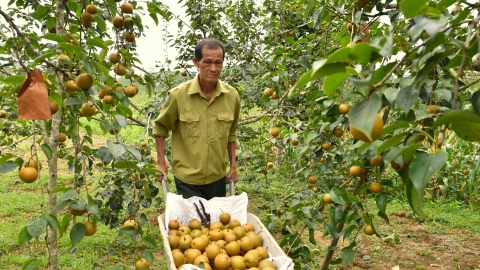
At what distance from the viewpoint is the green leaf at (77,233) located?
1277 mm

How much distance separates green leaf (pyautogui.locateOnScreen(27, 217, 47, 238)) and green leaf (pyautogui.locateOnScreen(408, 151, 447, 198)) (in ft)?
3.26

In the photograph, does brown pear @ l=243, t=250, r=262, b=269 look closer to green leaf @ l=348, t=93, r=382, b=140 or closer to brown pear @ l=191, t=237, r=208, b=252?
brown pear @ l=191, t=237, r=208, b=252

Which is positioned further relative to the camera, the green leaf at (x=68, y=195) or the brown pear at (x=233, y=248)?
the brown pear at (x=233, y=248)

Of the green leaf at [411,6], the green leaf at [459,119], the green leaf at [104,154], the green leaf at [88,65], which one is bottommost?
the green leaf at [104,154]

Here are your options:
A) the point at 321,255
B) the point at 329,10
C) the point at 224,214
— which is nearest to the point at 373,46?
the point at 329,10

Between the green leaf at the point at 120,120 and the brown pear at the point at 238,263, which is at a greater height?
the green leaf at the point at 120,120

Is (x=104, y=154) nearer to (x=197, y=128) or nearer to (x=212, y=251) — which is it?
(x=212, y=251)

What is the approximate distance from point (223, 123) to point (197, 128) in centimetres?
19

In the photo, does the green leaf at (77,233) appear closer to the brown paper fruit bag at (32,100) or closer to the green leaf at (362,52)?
the brown paper fruit bag at (32,100)

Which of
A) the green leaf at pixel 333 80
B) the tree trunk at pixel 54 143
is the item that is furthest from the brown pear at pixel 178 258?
the green leaf at pixel 333 80

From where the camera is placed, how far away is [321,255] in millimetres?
3615

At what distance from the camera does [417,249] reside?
3.77 m

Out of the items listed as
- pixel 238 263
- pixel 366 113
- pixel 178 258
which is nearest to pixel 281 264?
pixel 238 263

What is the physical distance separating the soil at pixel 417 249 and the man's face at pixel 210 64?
1955mm
